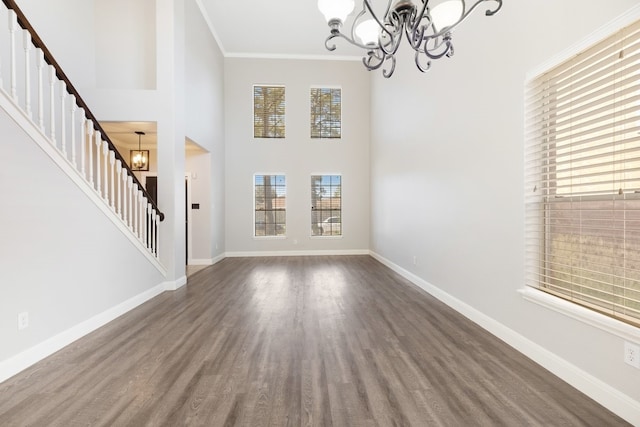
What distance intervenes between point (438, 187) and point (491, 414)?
2.76 metres

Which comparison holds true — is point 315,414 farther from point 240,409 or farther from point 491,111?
point 491,111

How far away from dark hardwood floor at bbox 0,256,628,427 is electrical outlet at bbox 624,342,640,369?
1.13ft

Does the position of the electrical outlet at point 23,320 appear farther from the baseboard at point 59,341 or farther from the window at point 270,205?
the window at point 270,205

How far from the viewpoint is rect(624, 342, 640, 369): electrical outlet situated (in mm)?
1633

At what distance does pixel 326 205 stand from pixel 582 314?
636 centimetres

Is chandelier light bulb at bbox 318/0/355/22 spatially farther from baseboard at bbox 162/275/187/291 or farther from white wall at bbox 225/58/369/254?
white wall at bbox 225/58/369/254

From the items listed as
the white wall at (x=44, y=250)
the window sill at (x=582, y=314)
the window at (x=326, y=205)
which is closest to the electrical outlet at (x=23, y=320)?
the white wall at (x=44, y=250)

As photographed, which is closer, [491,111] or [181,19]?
[491,111]

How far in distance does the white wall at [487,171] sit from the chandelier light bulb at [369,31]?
1151 mm

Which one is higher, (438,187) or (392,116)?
(392,116)

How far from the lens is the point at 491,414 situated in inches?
68.5

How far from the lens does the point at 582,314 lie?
193 centimetres

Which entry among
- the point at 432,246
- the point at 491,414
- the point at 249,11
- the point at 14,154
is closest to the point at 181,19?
the point at 249,11

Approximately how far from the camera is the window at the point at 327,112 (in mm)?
7996
